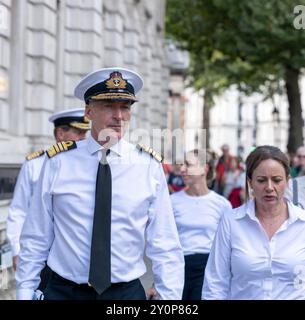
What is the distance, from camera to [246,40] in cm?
2586

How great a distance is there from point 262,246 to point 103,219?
0.77 meters

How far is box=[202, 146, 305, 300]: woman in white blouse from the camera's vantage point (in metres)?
3.77

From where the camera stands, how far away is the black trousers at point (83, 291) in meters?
3.74

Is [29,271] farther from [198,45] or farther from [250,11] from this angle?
[198,45]

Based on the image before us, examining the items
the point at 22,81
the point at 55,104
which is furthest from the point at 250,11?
the point at 22,81

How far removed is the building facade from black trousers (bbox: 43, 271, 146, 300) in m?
5.92

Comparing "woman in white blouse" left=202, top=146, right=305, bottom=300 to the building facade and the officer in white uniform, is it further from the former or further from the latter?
the building facade

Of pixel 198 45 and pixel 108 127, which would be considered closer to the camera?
pixel 108 127

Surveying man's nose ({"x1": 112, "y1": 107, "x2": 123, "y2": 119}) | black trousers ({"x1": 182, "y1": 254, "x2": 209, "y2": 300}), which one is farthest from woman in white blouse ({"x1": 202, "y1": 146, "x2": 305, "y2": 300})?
black trousers ({"x1": 182, "y1": 254, "x2": 209, "y2": 300})

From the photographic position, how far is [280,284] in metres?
3.78

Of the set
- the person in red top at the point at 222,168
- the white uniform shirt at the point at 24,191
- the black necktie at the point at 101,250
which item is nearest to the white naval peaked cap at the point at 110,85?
the black necktie at the point at 101,250

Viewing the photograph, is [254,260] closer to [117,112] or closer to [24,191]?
[117,112]

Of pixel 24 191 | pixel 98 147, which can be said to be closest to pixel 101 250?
pixel 98 147
